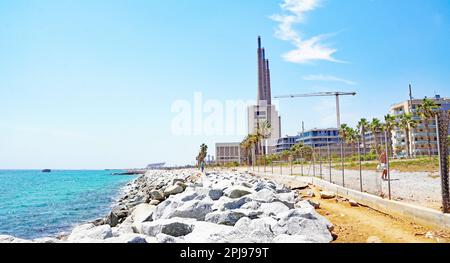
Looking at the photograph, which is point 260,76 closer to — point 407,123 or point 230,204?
point 407,123

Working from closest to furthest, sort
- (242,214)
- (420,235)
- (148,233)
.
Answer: (420,235), (148,233), (242,214)

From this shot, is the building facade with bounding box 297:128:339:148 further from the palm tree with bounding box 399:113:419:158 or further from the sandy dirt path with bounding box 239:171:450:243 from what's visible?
the sandy dirt path with bounding box 239:171:450:243

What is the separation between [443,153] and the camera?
15.2ft

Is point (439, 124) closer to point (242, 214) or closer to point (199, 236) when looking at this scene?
point (242, 214)

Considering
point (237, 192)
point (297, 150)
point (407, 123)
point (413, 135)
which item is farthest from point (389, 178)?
point (413, 135)

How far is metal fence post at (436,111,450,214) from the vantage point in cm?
461

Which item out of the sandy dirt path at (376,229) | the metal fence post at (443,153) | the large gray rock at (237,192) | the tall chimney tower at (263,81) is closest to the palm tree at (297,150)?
the large gray rock at (237,192)

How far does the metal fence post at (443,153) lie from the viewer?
4609mm

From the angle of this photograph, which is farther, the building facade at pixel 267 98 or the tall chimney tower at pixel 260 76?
the tall chimney tower at pixel 260 76

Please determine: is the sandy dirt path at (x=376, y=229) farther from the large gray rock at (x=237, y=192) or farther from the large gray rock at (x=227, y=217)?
the large gray rock at (x=237, y=192)

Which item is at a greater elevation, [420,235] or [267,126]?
[267,126]
